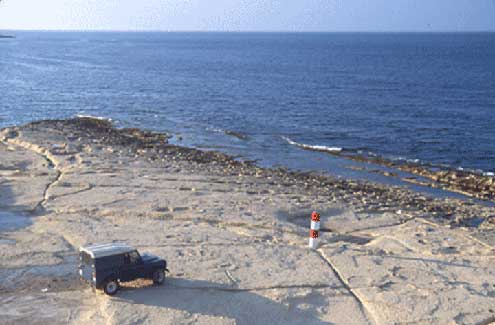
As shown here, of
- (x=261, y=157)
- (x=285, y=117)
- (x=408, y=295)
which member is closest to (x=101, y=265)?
(x=408, y=295)

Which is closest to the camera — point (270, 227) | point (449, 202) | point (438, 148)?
point (270, 227)

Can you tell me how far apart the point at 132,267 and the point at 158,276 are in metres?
0.80

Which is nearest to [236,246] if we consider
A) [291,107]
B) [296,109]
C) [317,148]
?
[317,148]

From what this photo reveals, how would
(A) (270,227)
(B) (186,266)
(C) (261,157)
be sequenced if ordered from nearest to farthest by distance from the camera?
(B) (186,266) < (A) (270,227) < (C) (261,157)

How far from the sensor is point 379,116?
57656 millimetres

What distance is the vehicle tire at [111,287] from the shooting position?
13.9m

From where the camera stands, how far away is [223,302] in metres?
14.1

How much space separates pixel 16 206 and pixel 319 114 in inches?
1603

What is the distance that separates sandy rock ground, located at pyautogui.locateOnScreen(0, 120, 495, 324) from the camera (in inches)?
545

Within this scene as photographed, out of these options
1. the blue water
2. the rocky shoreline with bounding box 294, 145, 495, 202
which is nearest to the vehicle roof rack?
the rocky shoreline with bounding box 294, 145, 495, 202

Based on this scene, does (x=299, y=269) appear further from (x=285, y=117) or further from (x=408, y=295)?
(x=285, y=117)

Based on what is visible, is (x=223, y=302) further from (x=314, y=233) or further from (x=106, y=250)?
(x=314, y=233)

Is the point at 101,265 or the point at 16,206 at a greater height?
the point at 101,265

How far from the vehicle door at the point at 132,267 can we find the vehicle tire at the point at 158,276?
1.22ft
